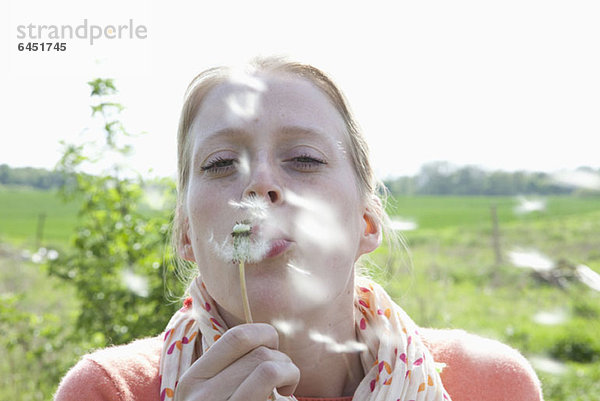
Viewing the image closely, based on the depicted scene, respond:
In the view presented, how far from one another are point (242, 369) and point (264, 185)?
23.0 inches

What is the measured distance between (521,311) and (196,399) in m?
12.3

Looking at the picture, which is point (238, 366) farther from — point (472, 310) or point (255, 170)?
point (472, 310)

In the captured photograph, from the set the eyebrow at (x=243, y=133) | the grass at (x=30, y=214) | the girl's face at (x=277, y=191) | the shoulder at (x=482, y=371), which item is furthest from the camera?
the grass at (x=30, y=214)

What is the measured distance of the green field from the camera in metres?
6.04

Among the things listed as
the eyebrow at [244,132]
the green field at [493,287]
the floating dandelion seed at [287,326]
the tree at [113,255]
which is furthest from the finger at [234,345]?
the tree at [113,255]

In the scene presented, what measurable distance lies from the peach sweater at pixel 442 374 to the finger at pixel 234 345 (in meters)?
0.65

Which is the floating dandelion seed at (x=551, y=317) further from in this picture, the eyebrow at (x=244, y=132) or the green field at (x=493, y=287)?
the eyebrow at (x=244, y=132)

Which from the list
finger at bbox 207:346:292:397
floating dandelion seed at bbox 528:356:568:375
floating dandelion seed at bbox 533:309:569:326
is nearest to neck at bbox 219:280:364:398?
finger at bbox 207:346:292:397

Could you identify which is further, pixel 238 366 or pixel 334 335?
pixel 334 335

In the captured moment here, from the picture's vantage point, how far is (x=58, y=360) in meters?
4.67

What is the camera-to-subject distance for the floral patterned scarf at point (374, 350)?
2129mm

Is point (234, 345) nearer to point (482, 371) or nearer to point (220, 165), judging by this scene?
point (220, 165)

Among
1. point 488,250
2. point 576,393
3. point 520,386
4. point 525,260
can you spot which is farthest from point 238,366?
point 488,250

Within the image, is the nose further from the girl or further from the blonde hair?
the blonde hair
